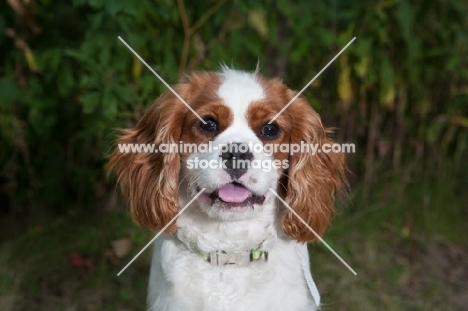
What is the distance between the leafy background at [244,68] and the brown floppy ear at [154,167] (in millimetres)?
422

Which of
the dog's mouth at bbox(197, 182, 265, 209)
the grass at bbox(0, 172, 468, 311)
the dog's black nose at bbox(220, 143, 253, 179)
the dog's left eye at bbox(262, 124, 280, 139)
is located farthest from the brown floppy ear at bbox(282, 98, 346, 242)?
the grass at bbox(0, 172, 468, 311)

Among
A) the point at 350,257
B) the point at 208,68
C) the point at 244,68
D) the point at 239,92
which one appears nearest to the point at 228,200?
the point at 239,92

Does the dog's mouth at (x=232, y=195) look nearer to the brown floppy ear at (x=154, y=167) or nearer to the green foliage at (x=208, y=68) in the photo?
Result: the brown floppy ear at (x=154, y=167)

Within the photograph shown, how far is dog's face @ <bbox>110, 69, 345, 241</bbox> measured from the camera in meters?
2.45

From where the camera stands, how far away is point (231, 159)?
2.37m

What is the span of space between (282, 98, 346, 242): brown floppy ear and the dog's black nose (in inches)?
13.4

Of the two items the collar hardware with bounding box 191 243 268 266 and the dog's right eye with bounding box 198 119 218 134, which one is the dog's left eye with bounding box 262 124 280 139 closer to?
the dog's right eye with bounding box 198 119 218 134

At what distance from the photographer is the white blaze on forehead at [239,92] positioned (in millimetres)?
2535

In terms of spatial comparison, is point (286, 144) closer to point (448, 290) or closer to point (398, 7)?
point (398, 7)

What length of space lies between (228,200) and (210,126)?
26 centimetres

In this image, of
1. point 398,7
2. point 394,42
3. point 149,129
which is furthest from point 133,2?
point 394,42

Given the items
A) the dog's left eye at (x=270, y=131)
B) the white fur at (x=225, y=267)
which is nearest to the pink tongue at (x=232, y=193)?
the white fur at (x=225, y=267)

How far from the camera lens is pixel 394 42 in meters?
4.08

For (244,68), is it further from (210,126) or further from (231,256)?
(231,256)
